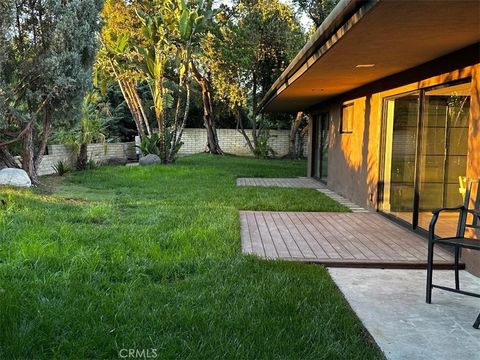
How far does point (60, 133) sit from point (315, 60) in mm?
11112

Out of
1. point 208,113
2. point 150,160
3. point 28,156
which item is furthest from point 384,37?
point 208,113

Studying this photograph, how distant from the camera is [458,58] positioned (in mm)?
4891

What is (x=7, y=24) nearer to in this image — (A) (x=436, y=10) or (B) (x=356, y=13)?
(B) (x=356, y=13)

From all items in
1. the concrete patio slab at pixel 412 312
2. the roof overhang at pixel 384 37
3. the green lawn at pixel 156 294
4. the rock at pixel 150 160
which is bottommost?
the concrete patio slab at pixel 412 312

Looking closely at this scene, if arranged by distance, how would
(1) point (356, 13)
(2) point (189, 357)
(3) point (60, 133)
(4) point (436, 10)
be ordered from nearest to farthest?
(2) point (189, 357) < (4) point (436, 10) < (1) point (356, 13) < (3) point (60, 133)

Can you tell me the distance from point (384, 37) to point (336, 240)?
2461 millimetres

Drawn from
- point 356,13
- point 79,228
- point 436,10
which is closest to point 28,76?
point 79,228

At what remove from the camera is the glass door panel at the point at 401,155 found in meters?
6.44

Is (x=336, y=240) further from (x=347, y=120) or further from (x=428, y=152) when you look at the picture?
(x=347, y=120)

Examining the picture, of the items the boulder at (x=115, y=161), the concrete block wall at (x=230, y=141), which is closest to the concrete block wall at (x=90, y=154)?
the boulder at (x=115, y=161)

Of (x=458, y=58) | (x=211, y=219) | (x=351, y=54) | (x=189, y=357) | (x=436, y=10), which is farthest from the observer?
(x=211, y=219)

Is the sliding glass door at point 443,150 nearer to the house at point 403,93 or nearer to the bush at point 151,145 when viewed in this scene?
the house at point 403,93

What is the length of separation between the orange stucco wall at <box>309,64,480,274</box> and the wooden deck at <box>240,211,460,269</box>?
65 cm

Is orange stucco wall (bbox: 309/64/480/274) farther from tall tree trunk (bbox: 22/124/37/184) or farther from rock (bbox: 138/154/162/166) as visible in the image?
rock (bbox: 138/154/162/166)
